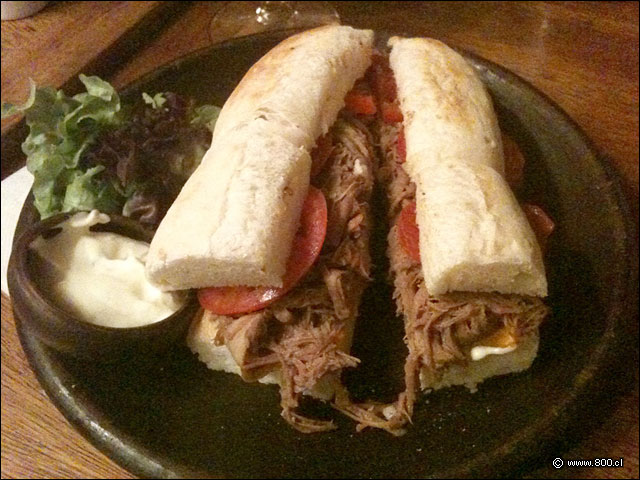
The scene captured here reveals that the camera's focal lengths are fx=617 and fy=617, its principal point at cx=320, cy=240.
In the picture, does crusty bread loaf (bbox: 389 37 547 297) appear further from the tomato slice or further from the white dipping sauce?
the white dipping sauce

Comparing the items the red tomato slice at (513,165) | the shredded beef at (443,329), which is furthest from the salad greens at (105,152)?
the red tomato slice at (513,165)

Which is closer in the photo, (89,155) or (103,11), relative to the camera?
(89,155)

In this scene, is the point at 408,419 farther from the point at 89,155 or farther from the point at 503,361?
the point at 89,155

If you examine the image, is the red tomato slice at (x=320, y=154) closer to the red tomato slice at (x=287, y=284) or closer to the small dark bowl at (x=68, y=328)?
the red tomato slice at (x=287, y=284)

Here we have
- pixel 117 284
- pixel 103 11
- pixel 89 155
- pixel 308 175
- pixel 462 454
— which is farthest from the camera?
Answer: pixel 103 11

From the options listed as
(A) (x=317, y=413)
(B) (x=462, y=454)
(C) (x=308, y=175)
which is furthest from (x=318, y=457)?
(C) (x=308, y=175)
